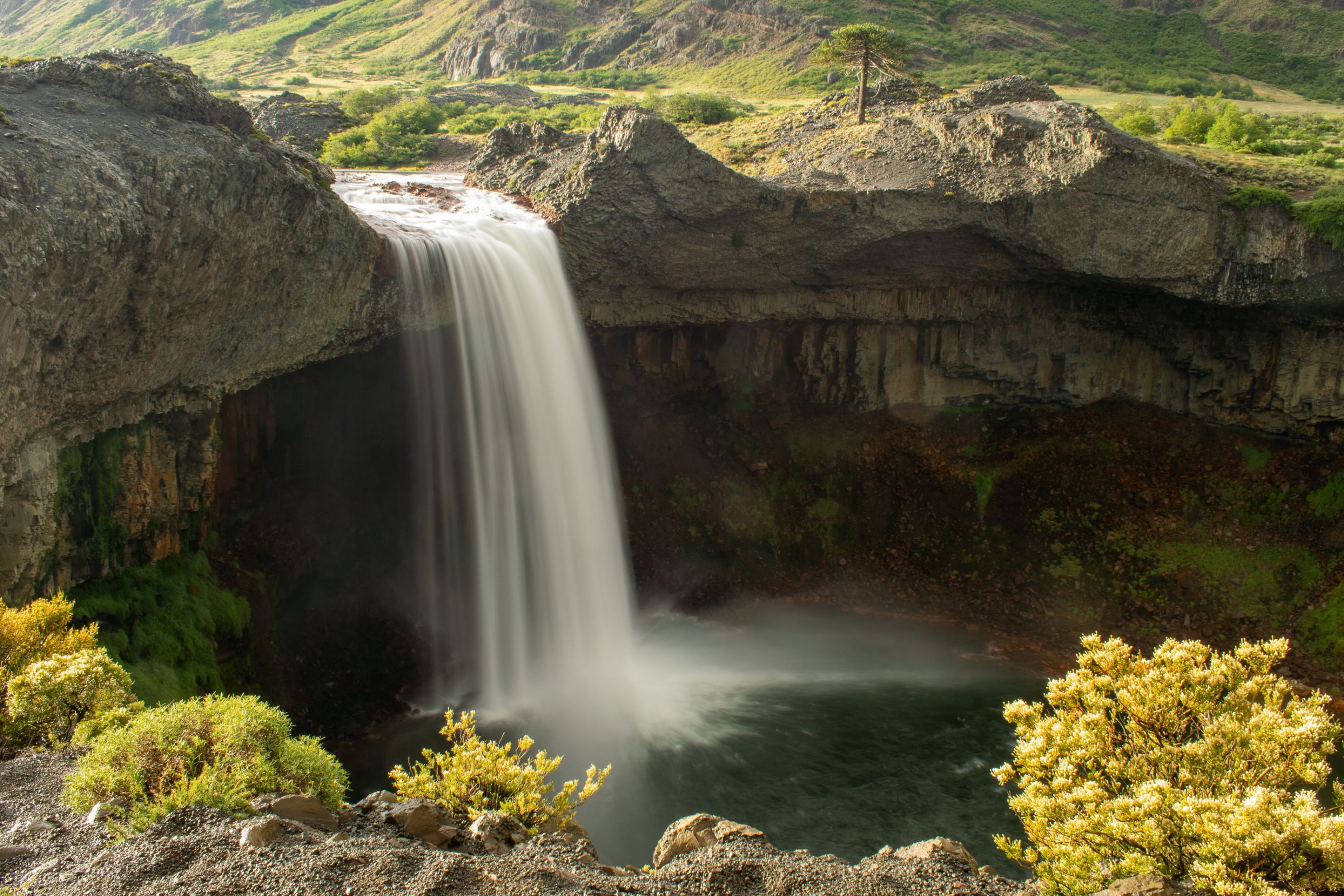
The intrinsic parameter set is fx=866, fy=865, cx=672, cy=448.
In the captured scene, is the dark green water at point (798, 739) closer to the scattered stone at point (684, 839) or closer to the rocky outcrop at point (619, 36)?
the scattered stone at point (684, 839)

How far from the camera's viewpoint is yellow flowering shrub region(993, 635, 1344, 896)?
856 cm

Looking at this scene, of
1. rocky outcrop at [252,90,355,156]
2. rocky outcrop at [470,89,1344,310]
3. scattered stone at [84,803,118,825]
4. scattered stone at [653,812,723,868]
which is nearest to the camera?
scattered stone at [84,803,118,825]

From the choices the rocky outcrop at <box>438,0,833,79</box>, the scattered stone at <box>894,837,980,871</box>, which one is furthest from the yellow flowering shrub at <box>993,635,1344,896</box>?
the rocky outcrop at <box>438,0,833,79</box>

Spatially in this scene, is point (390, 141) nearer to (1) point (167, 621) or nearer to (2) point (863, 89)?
(2) point (863, 89)

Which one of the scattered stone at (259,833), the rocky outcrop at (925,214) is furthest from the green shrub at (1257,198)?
the scattered stone at (259,833)

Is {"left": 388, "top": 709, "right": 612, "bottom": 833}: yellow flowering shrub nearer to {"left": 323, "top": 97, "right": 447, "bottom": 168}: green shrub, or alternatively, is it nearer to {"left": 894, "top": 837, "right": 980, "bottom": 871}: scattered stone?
{"left": 894, "top": 837, "right": 980, "bottom": 871}: scattered stone

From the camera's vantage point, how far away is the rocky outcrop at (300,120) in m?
34.8

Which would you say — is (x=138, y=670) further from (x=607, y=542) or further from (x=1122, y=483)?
(x=1122, y=483)

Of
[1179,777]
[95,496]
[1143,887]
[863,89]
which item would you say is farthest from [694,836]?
[863,89]

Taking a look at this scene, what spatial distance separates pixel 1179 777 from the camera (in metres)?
10.3

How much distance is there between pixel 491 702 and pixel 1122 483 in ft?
67.8

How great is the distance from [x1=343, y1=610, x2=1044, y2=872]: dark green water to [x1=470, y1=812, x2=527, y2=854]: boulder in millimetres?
6781

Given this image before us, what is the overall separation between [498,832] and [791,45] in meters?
54.4

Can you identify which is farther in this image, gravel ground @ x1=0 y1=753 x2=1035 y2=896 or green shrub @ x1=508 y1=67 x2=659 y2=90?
green shrub @ x1=508 y1=67 x2=659 y2=90
